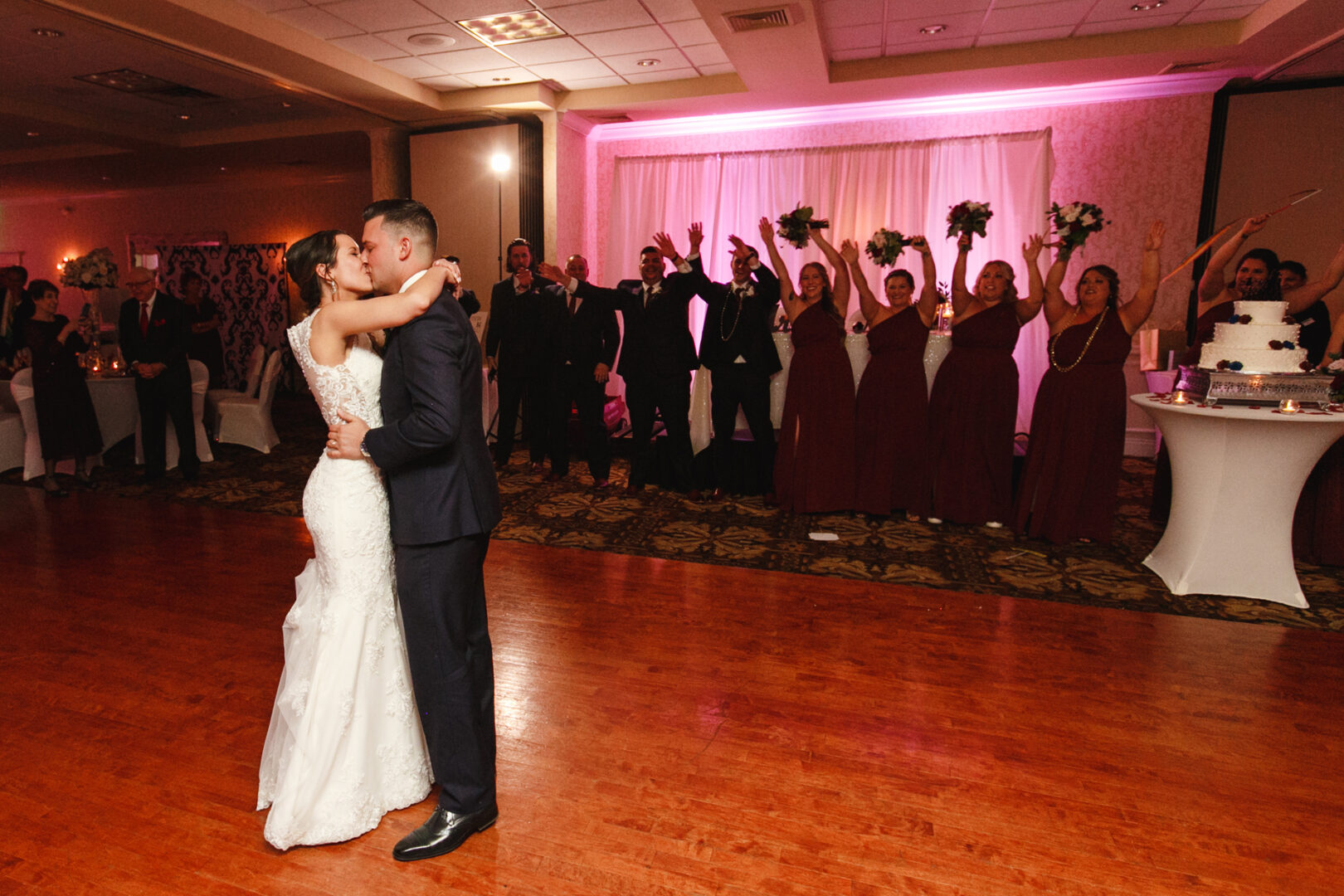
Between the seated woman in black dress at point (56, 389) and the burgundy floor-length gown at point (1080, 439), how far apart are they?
6.63 meters

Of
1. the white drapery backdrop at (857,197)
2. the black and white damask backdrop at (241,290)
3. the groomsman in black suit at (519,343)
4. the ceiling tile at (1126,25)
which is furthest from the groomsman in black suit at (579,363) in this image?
the black and white damask backdrop at (241,290)

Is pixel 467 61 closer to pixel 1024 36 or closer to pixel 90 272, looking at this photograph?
pixel 90 272

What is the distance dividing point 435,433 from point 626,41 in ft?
17.6

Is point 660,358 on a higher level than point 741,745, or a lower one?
higher

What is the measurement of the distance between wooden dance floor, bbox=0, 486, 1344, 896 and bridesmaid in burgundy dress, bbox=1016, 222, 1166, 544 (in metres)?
1.17

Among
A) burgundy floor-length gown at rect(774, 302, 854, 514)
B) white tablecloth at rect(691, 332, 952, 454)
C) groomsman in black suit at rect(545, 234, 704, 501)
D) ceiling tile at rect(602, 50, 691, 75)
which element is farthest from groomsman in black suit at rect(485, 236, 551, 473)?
burgundy floor-length gown at rect(774, 302, 854, 514)

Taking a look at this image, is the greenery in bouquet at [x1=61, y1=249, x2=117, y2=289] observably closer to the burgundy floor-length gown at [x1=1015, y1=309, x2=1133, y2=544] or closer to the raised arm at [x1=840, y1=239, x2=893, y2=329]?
the raised arm at [x1=840, y1=239, x2=893, y2=329]

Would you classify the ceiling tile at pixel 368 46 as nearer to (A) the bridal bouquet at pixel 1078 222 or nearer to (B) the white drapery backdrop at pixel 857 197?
(B) the white drapery backdrop at pixel 857 197

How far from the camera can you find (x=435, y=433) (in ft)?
5.50

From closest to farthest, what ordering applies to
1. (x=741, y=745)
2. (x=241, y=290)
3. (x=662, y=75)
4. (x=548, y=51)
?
(x=741, y=745) < (x=548, y=51) < (x=662, y=75) < (x=241, y=290)

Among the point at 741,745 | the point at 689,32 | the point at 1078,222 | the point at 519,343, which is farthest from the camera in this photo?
the point at 519,343

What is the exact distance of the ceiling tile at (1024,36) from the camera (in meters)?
5.70

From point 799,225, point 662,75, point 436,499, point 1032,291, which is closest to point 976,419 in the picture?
point 1032,291

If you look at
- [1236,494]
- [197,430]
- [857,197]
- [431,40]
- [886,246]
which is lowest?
[197,430]
